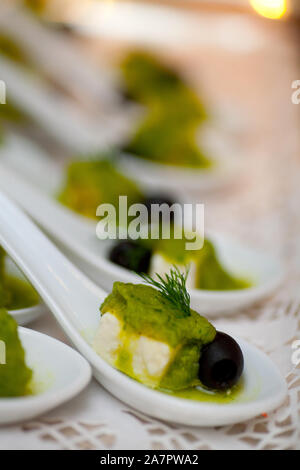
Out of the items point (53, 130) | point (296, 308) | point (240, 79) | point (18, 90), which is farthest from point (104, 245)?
point (240, 79)

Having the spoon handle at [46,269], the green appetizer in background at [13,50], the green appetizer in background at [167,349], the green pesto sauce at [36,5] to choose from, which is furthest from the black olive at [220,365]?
the green pesto sauce at [36,5]

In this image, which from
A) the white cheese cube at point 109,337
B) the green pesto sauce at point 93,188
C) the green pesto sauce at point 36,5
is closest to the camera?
the white cheese cube at point 109,337

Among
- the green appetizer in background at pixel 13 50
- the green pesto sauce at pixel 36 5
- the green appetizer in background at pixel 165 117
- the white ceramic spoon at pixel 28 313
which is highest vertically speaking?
the green pesto sauce at pixel 36 5

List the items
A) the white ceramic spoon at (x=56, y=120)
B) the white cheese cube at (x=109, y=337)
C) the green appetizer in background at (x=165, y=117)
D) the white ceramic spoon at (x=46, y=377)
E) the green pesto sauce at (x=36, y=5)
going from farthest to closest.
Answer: the green pesto sauce at (x=36, y=5), the white ceramic spoon at (x=56, y=120), the green appetizer in background at (x=165, y=117), the white cheese cube at (x=109, y=337), the white ceramic spoon at (x=46, y=377)
